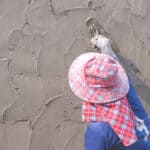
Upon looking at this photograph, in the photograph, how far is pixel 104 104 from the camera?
1985 millimetres

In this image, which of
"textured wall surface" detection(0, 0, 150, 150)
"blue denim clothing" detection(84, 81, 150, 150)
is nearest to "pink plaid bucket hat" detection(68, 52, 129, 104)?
"blue denim clothing" detection(84, 81, 150, 150)

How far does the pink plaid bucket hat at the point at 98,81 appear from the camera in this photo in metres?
1.96

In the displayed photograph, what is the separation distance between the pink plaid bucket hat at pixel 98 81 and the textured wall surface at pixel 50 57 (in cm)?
61

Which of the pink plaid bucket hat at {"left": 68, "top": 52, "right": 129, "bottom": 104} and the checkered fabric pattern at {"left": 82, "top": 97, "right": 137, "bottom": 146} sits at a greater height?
the pink plaid bucket hat at {"left": 68, "top": 52, "right": 129, "bottom": 104}

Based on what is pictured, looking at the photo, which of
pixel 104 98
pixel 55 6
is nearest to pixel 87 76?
pixel 104 98

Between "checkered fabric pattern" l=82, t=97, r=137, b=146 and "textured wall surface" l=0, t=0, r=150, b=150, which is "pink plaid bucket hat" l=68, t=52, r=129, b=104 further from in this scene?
"textured wall surface" l=0, t=0, r=150, b=150

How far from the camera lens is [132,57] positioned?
2.69 meters

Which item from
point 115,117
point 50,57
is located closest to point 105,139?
point 115,117

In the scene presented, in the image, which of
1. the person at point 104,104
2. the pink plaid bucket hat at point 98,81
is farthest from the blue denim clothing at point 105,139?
the pink plaid bucket hat at point 98,81

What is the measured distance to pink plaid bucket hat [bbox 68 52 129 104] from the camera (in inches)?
77.3

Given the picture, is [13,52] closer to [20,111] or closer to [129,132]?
[20,111]

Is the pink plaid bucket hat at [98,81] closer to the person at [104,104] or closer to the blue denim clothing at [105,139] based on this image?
the person at [104,104]

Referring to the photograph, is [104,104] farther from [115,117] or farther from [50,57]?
[50,57]

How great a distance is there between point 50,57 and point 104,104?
72cm
